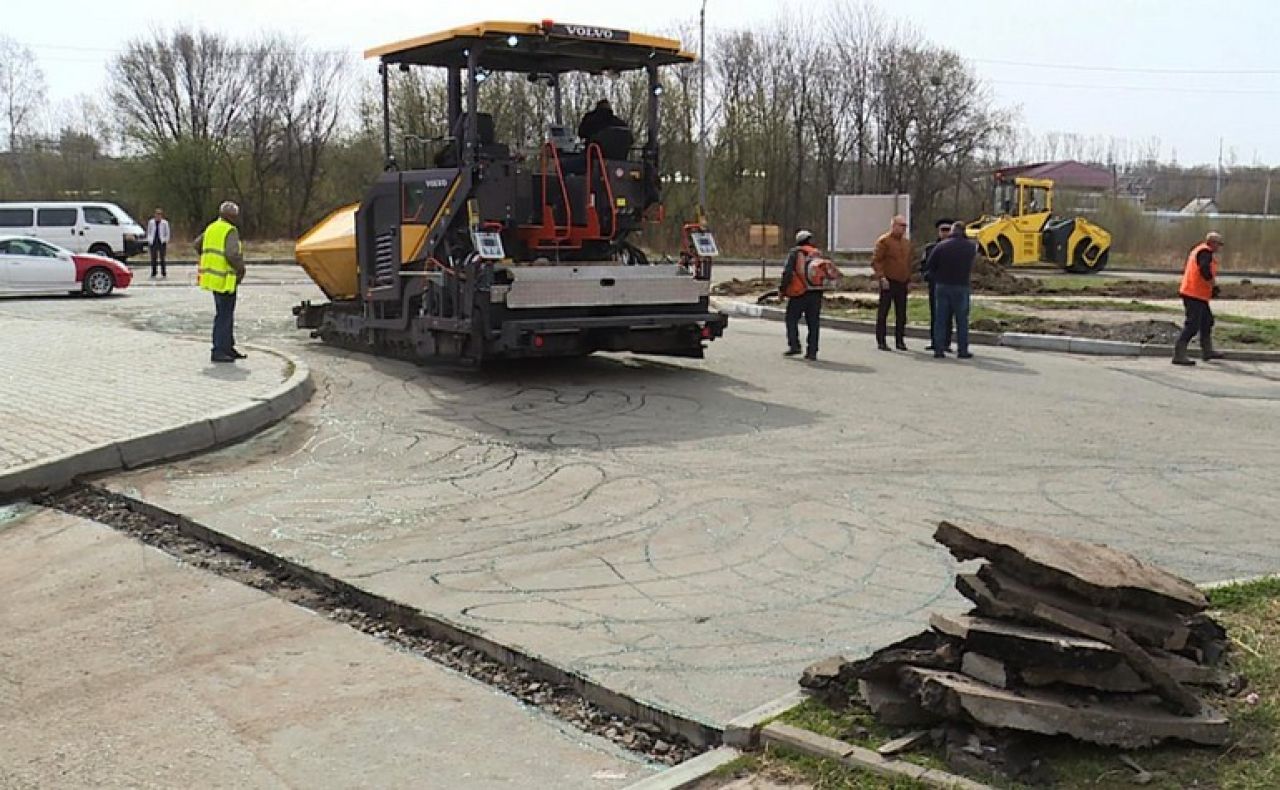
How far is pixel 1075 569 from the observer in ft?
13.3

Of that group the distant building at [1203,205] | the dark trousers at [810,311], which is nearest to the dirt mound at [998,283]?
the dark trousers at [810,311]

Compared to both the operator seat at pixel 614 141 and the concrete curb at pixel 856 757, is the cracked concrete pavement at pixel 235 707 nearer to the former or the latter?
the concrete curb at pixel 856 757

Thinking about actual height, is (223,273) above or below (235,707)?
above

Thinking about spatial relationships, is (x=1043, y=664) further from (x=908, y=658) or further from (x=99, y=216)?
(x=99, y=216)

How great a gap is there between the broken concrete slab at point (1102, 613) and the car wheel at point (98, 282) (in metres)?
22.8

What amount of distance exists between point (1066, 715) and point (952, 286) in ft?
38.9

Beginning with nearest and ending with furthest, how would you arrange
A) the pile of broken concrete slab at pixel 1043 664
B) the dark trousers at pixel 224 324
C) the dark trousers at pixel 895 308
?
the pile of broken concrete slab at pixel 1043 664 < the dark trousers at pixel 224 324 < the dark trousers at pixel 895 308

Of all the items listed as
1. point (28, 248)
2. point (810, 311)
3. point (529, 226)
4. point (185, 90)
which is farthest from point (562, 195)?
point (185, 90)

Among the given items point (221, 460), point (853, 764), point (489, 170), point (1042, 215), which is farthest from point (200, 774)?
point (1042, 215)

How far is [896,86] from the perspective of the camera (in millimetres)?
48531

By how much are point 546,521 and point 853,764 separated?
353cm

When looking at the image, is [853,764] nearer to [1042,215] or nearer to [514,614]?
[514,614]

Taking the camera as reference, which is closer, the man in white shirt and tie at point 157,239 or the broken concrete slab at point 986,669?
the broken concrete slab at point 986,669

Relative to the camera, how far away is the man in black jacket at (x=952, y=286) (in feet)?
49.3
